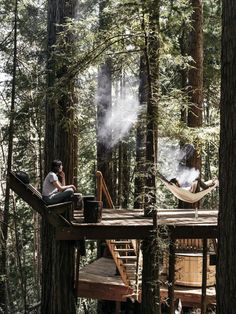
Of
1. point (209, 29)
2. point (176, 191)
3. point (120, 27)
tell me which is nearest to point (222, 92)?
point (120, 27)

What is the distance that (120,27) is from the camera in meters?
6.30

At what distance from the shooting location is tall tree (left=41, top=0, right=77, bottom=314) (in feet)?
23.5

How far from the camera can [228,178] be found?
8.87 feet

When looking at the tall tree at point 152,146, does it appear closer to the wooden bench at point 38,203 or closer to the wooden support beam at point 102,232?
the wooden support beam at point 102,232

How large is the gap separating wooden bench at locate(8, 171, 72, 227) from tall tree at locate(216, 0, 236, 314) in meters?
3.86

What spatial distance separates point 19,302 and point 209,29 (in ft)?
42.5

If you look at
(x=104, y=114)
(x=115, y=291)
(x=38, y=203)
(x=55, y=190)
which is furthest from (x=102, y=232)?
(x=104, y=114)

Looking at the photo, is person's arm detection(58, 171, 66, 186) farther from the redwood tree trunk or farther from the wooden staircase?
the redwood tree trunk

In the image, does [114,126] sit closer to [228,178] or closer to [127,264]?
[127,264]

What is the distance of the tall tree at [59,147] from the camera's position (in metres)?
7.16

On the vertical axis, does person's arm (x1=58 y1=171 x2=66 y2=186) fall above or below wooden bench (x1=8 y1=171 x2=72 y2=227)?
above

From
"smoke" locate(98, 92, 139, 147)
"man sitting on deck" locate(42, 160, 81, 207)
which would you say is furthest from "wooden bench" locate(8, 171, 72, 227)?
"smoke" locate(98, 92, 139, 147)

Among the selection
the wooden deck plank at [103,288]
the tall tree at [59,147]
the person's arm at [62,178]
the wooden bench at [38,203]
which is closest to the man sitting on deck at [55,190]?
the wooden bench at [38,203]

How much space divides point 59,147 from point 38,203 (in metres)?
1.18
